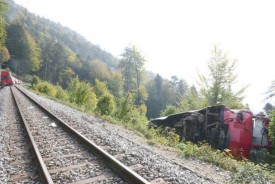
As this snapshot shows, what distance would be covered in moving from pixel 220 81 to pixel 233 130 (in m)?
17.1

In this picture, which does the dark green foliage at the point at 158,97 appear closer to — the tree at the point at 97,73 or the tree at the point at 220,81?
the tree at the point at 97,73

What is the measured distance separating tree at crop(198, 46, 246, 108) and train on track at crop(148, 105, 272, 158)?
50.5ft

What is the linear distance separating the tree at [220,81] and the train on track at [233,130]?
15391 mm

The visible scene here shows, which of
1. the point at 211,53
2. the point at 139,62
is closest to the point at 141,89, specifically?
the point at 139,62

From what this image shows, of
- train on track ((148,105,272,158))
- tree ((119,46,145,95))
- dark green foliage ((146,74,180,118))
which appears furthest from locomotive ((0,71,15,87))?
dark green foliage ((146,74,180,118))

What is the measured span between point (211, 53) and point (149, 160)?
23134mm

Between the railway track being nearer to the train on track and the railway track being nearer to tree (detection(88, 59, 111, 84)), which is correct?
the train on track

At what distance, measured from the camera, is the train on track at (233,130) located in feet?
33.4

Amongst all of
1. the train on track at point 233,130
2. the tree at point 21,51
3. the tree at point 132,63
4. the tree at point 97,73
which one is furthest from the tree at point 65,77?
the train on track at point 233,130

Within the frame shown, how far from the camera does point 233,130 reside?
10266mm

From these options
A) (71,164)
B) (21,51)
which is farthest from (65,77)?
(71,164)

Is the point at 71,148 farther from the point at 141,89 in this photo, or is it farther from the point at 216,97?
the point at 141,89

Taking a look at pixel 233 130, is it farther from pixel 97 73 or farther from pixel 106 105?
pixel 97 73

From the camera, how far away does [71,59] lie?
116m
